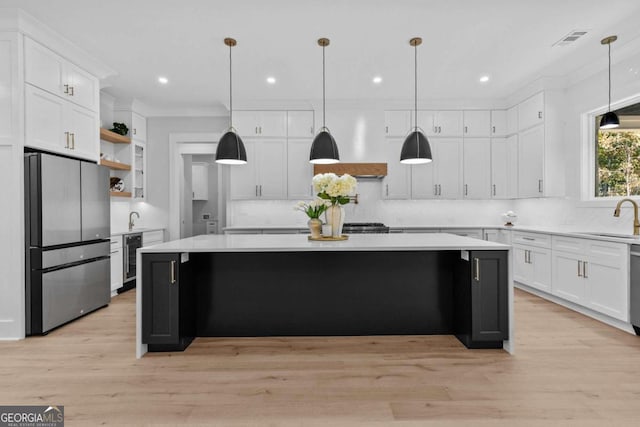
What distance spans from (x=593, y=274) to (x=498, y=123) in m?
3.05

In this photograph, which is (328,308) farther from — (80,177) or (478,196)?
(478,196)

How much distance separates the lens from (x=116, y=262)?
494cm

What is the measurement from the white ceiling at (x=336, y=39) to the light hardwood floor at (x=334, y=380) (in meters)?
2.86

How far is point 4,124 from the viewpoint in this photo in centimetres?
329

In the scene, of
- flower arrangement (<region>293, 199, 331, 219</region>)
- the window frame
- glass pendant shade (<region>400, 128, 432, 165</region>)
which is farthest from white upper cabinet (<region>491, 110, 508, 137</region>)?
flower arrangement (<region>293, 199, 331, 219</region>)

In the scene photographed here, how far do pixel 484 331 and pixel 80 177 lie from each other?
13.5 ft

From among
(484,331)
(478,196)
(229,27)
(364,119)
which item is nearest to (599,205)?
(478,196)

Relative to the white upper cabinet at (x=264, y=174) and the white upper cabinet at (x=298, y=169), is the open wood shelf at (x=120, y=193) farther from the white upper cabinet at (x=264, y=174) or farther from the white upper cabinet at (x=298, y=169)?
the white upper cabinet at (x=298, y=169)

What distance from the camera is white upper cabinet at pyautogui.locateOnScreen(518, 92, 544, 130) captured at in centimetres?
508

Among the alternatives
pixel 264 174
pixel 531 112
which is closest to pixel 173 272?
pixel 264 174

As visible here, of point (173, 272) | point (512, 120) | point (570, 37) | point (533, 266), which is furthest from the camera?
point (512, 120)

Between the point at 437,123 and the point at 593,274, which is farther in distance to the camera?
the point at 437,123

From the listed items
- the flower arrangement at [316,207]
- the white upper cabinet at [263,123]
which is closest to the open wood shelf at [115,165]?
the white upper cabinet at [263,123]

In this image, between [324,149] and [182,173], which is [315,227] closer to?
[324,149]
